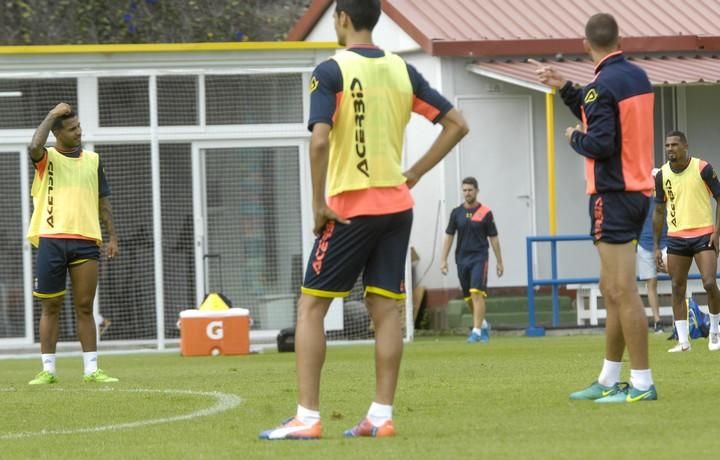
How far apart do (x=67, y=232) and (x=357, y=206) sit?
20.3 ft

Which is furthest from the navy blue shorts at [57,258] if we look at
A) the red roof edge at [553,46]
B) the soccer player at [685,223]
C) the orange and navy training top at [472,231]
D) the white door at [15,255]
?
the red roof edge at [553,46]

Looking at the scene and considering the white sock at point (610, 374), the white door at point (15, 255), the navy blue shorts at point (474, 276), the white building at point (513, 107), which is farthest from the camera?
the white building at point (513, 107)

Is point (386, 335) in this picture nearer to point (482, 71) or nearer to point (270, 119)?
point (270, 119)

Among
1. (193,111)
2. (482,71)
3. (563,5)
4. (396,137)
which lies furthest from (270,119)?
(396,137)

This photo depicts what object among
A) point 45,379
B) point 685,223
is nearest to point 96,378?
point 45,379

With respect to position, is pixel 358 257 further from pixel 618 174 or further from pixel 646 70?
pixel 646 70

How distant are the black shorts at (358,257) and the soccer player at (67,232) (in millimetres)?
6014

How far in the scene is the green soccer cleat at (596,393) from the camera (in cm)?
1005

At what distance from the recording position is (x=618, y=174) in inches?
387

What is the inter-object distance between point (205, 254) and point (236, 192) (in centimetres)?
97

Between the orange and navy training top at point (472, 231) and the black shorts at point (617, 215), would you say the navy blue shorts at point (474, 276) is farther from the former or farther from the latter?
the black shorts at point (617, 215)

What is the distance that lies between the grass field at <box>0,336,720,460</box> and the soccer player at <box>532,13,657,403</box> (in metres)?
0.45

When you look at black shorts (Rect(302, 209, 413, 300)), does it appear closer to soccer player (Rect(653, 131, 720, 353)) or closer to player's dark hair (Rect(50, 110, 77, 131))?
player's dark hair (Rect(50, 110, 77, 131))

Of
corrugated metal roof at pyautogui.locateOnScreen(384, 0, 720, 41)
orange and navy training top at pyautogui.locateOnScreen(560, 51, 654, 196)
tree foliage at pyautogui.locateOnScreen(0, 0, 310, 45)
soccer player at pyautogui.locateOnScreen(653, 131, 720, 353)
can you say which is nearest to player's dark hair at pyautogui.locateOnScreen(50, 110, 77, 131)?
orange and navy training top at pyautogui.locateOnScreen(560, 51, 654, 196)
